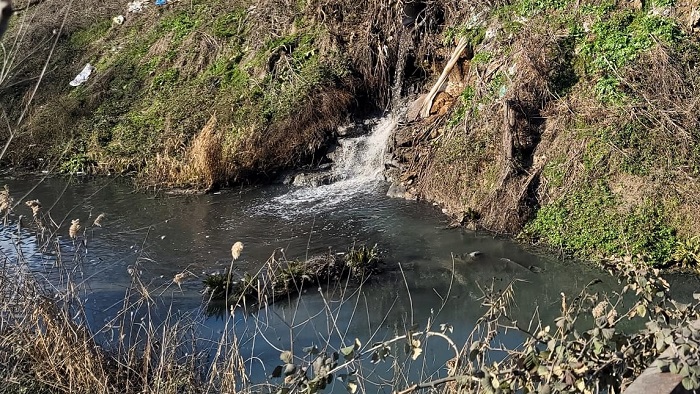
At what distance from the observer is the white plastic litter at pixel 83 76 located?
48.7 feet

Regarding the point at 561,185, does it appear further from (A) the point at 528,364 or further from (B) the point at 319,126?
(A) the point at 528,364

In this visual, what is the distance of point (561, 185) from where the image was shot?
328 inches

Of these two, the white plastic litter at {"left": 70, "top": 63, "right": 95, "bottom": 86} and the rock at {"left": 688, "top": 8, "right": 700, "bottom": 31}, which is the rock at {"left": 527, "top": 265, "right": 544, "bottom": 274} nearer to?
the rock at {"left": 688, "top": 8, "right": 700, "bottom": 31}

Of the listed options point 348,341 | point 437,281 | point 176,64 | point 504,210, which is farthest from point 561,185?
point 176,64

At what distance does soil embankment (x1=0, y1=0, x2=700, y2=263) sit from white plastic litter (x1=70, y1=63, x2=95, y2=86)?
17 centimetres

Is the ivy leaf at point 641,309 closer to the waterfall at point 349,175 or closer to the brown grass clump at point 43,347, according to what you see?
the brown grass clump at point 43,347

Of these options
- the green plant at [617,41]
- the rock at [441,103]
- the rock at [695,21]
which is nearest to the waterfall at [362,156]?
the rock at [441,103]

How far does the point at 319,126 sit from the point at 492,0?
3.22m

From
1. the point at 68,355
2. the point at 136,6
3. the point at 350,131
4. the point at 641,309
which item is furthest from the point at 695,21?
the point at 136,6

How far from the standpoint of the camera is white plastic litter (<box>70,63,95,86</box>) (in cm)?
1486

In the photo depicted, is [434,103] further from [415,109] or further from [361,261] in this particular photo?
[361,261]

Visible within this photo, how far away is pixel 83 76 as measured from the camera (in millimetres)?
15031

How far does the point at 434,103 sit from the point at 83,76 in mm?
8094

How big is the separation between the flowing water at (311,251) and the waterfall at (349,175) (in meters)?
0.02
